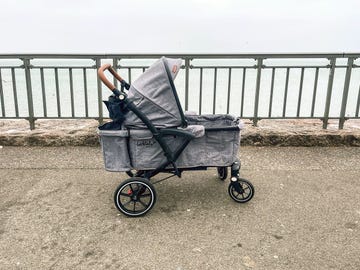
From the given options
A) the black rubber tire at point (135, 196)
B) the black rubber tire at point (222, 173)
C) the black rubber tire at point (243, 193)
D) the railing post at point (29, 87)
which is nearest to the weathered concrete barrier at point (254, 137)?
the railing post at point (29, 87)

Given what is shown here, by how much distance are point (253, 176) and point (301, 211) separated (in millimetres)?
958

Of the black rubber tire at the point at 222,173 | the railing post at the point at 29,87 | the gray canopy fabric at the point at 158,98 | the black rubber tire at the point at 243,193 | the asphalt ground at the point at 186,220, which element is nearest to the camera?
the asphalt ground at the point at 186,220

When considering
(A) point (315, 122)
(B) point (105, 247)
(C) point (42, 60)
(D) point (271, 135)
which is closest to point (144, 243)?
(B) point (105, 247)

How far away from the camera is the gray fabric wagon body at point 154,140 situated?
3283mm

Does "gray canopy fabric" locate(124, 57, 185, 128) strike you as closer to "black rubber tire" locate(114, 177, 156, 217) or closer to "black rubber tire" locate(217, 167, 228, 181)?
"black rubber tire" locate(114, 177, 156, 217)

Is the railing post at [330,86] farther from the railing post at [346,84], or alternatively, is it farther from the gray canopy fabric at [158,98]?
the gray canopy fabric at [158,98]

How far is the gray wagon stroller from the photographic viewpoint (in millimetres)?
3266

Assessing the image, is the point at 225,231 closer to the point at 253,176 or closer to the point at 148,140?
the point at 148,140

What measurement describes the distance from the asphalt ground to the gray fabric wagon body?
0.49m

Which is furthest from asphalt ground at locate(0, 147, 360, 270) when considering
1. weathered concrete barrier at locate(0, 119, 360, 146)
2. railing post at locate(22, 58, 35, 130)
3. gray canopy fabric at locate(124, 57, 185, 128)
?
railing post at locate(22, 58, 35, 130)

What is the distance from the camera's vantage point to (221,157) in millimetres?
3529

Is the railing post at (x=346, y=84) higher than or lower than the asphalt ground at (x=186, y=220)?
higher

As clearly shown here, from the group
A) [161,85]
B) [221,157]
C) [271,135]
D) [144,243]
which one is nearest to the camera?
[144,243]

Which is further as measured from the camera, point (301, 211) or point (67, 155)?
point (67, 155)
